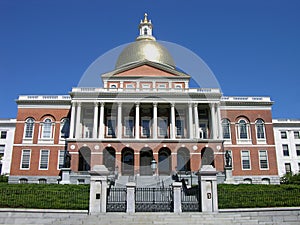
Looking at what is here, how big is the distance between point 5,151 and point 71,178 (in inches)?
1080

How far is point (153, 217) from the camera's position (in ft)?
55.3

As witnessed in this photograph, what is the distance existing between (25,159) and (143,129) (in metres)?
17.8

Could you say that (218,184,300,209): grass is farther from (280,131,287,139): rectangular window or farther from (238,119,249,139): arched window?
(280,131,287,139): rectangular window

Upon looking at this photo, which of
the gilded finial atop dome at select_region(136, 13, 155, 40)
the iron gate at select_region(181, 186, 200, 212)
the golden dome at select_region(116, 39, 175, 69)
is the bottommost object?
the iron gate at select_region(181, 186, 200, 212)

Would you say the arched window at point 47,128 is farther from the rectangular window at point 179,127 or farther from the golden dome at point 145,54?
the rectangular window at point 179,127

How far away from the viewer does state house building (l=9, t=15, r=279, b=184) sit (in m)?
45.5

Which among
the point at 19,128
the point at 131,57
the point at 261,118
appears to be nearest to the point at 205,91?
the point at 261,118

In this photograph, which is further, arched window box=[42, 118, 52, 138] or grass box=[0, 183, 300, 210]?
arched window box=[42, 118, 52, 138]

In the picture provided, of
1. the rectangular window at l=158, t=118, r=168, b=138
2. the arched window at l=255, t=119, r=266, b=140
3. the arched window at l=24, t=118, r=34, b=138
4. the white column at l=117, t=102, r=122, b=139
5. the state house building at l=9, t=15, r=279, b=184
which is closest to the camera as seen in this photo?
the state house building at l=9, t=15, r=279, b=184

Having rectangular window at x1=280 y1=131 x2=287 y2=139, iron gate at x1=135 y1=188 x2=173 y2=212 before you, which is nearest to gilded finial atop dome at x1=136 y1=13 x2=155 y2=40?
rectangular window at x1=280 y1=131 x2=287 y2=139

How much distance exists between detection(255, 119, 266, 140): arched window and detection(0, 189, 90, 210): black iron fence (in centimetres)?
3735

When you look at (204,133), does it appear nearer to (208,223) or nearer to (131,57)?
(131,57)

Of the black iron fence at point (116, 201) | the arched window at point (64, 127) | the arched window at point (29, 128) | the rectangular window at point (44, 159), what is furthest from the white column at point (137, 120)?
the black iron fence at point (116, 201)

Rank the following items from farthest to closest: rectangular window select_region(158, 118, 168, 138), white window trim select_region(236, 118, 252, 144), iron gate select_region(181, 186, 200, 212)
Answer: white window trim select_region(236, 118, 252, 144)
rectangular window select_region(158, 118, 168, 138)
iron gate select_region(181, 186, 200, 212)
